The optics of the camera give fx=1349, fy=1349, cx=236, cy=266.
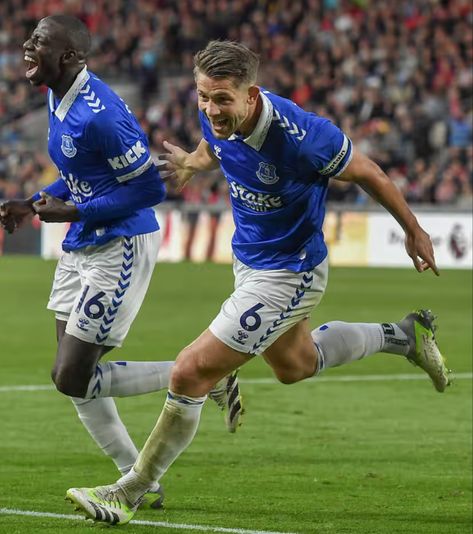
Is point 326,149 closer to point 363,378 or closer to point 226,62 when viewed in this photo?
point 226,62

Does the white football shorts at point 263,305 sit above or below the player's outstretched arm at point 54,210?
below

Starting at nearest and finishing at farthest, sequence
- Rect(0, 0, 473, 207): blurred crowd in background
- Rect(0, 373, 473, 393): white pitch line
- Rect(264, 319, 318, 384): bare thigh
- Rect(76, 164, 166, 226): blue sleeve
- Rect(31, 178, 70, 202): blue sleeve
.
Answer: Rect(76, 164, 166, 226): blue sleeve → Rect(264, 319, 318, 384): bare thigh → Rect(31, 178, 70, 202): blue sleeve → Rect(0, 373, 473, 393): white pitch line → Rect(0, 0, 473, 207): blurred crowd in background

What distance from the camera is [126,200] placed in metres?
6.91

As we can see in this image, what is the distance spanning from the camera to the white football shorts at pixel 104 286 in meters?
6.93

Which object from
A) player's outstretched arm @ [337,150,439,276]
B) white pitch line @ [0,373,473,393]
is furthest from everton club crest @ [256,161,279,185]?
white pitch line @ [0,373,473,393]

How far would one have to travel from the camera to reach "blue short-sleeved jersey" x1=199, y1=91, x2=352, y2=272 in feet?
20.4

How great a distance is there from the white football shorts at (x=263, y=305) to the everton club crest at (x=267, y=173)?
498 millimetres

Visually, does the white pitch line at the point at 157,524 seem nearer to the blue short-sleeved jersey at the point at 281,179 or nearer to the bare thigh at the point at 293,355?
the bare thigh at the point at 293,355

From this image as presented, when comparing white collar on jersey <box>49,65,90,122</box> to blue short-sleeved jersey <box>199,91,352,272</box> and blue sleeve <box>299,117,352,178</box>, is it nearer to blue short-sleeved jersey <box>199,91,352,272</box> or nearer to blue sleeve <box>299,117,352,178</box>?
blue short-sleeved jersey <box>199,91,352,272</box>

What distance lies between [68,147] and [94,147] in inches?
5.6

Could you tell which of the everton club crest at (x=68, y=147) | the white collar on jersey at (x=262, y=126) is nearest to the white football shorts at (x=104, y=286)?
the everton club crest at (x=68, y=147)

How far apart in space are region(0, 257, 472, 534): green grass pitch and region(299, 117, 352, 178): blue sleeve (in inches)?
67.8

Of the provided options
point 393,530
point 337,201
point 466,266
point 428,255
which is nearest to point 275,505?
point 393,530

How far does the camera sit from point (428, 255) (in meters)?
6.24
